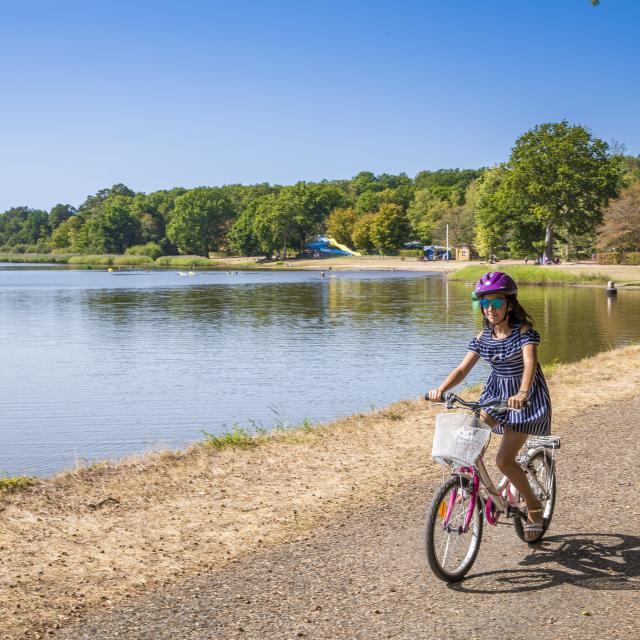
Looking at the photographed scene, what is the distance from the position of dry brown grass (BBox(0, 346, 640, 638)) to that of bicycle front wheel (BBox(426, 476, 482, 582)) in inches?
62.0

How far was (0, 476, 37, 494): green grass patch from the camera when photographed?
8.19 metres

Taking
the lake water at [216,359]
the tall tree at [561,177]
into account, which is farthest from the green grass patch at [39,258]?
the lake water at [216,359]

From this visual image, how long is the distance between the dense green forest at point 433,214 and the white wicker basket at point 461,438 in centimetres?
8143

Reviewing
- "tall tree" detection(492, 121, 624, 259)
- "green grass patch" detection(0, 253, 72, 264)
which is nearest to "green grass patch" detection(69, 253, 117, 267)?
"green grass patch" detection(0, 253, 72, 264)

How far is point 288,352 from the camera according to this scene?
27.7 metres

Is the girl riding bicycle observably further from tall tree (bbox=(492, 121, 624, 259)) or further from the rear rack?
tall tree (bbox=(492, 121, 624, 259))

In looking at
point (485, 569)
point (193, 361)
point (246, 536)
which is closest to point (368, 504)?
point (246, 536)

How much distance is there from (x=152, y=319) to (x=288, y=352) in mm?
15936

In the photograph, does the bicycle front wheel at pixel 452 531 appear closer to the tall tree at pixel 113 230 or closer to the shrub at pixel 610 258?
the shrub at pixel 610 258

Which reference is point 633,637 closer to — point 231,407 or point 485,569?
point 485,569

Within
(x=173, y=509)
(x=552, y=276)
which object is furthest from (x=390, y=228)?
(x=173, y=509)

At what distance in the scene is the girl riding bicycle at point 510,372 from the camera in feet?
18.4

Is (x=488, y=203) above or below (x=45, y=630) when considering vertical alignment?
above

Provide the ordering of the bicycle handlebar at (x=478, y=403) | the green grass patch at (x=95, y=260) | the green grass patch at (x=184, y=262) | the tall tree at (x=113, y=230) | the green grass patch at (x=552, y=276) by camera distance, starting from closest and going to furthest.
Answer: the bicycle handlebar at (x=478, y=403) < the green grass patch at (x=552, y=276) < the green grass patch at (x=184, y=262) < the green grass patch at (x=95, y=260) < the tall tree at (x=113, y=230)
